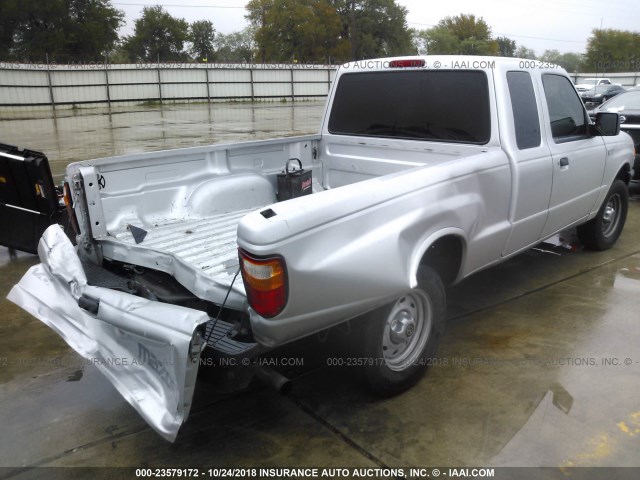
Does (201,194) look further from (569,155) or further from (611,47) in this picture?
(611,47)

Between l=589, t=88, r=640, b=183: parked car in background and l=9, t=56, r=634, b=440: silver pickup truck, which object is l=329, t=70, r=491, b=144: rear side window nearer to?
l=9, t=56, r=634, b=440: silver pickup truck

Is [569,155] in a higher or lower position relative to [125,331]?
higher

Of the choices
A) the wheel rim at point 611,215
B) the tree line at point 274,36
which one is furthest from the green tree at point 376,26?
the wheel rim at point 611,215

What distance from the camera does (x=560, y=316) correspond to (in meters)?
4.38

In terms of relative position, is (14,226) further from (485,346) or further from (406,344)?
(485,346)

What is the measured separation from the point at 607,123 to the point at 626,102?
5.29 meters

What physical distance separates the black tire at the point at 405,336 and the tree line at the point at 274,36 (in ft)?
105

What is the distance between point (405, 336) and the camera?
10.6 ft

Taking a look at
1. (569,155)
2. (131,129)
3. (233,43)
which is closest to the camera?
(569,155)

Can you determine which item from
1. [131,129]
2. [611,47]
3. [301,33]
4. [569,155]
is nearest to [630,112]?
[569,155]

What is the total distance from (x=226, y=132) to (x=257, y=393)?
1475 cm

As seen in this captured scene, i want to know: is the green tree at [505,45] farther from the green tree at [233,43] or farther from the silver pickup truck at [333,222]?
the silver pickup truck at [333,222]

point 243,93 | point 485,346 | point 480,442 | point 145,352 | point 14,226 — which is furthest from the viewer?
point 243,93

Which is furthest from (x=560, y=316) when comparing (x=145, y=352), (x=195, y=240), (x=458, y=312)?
(x=145, y=352)
